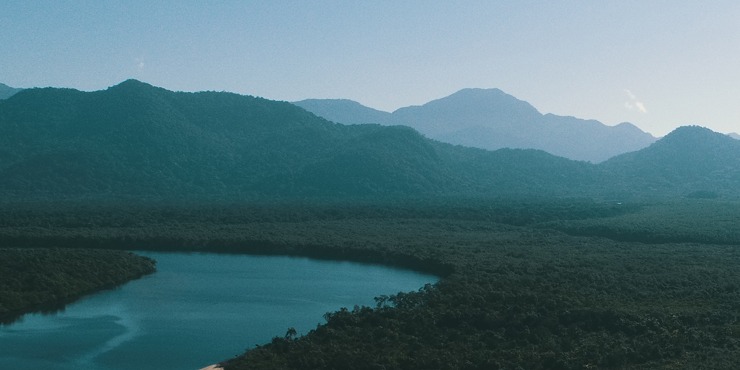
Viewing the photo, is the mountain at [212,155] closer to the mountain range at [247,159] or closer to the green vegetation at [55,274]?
the mountain range at [247,159]

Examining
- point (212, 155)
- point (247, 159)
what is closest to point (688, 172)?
point (247, 159)

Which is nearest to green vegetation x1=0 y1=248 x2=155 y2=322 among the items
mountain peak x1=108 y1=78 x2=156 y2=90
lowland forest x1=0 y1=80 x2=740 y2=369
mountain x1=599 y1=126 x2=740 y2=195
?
lowland forest x1=0 y1=80 x2=740 y2=369

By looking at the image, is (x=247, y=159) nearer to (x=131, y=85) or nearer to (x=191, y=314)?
(x=131, y=85)

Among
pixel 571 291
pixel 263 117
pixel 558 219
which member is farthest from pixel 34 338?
pixel 263 117

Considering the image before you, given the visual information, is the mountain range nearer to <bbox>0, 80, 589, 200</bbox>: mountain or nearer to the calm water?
<bbox>0, 80, 589, 200</bbox>: mountain

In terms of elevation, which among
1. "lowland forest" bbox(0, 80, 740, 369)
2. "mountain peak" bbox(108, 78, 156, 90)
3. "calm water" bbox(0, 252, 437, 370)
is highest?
"mountain peak" bbox(108, 78, 156, 90)

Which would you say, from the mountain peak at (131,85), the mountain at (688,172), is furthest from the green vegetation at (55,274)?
the mountain at (688,172)
